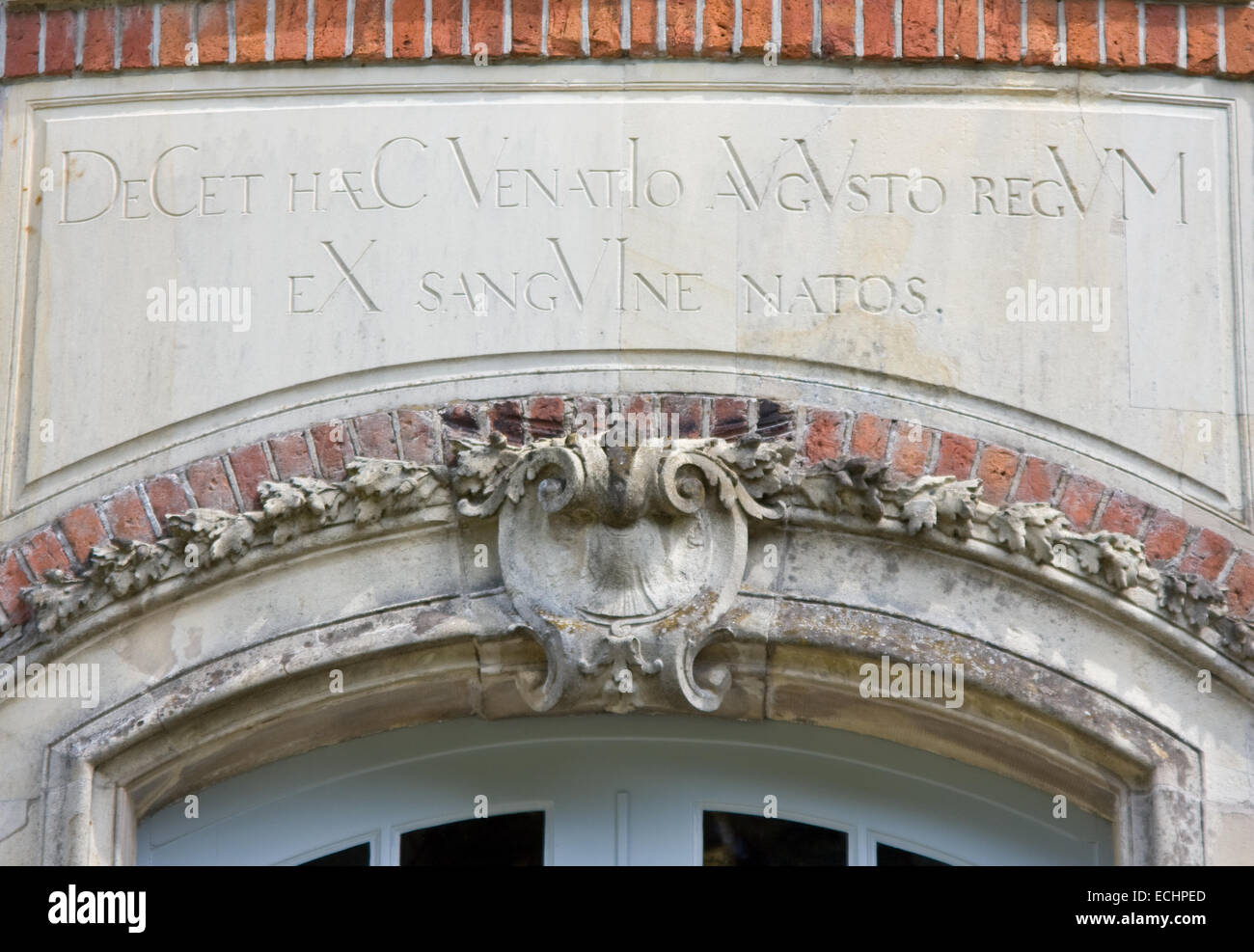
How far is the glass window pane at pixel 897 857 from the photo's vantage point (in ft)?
23.3

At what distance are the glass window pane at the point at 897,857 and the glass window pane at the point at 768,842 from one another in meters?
0.09

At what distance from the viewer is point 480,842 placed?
7.13 meters

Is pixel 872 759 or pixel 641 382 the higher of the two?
pixel 641 382

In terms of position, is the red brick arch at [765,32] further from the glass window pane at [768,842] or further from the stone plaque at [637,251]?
the glass window pane at [768,842]

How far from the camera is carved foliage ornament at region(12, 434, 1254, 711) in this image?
6.84 metres

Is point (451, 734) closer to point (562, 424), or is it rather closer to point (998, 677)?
point (562, 424)

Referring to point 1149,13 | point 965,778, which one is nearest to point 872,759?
point 965,778

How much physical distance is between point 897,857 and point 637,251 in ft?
6.13

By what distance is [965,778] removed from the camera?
281 inches

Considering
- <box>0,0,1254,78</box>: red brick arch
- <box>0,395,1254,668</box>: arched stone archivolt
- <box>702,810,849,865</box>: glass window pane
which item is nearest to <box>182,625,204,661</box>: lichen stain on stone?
<box>0,395,1254,668</box>: arched stone archivolt

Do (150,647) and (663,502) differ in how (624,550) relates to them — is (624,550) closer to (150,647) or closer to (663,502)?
(663,502)

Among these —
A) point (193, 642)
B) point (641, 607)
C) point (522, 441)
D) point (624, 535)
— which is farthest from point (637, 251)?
point (193, 642)

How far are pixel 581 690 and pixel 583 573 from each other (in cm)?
32

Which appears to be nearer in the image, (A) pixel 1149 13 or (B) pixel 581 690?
(B) pixel 581 690
